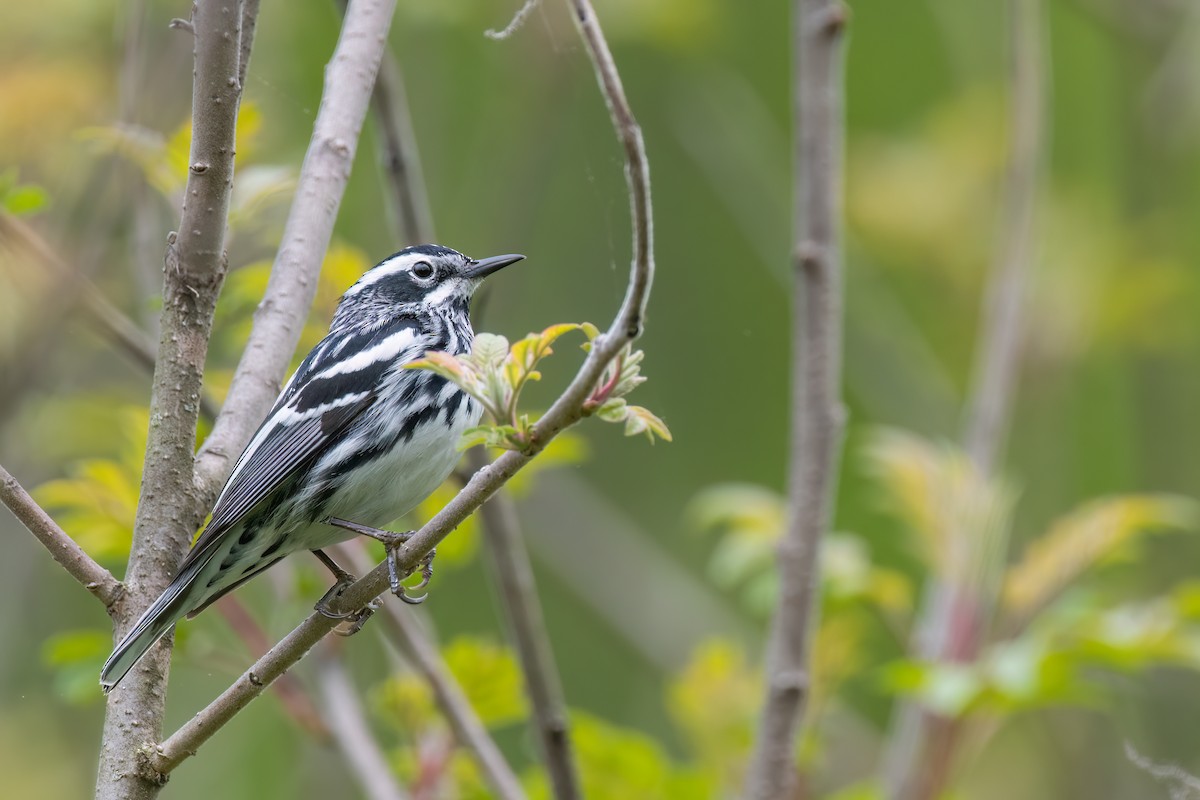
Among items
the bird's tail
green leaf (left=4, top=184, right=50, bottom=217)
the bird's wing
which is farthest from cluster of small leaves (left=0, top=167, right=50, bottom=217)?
the bird's tail

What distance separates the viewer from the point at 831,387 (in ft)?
11.6

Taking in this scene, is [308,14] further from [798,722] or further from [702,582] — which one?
[798,722]

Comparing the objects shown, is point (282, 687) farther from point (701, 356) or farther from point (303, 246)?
point (701, 356)

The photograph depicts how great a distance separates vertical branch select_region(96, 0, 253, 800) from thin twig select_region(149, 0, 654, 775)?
0.12 metres

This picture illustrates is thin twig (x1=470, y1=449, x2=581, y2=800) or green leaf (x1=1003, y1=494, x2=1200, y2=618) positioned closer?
thin twig (x1=470, y1=449, x2=581, y2=800)

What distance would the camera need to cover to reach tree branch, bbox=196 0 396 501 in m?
2.98

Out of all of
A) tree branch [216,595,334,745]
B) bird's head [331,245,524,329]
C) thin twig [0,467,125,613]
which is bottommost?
thin twig [0,467,125,613]

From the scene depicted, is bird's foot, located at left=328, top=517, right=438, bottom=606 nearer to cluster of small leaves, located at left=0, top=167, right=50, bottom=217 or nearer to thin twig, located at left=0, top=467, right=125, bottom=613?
thin twig, located at left=0, top=467, right=125, bottom=613

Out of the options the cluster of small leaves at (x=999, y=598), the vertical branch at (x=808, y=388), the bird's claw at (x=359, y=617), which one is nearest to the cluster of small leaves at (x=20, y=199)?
the bird's claw at (x=359, y=617)

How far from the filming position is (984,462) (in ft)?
13.9

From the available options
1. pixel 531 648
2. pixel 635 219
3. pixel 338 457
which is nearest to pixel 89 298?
pixel 338 457

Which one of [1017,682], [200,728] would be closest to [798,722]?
[1017,682]

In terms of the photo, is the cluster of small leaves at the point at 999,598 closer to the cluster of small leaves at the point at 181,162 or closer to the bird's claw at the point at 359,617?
the bird's claw at the point at 359,617

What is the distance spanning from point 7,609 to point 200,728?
9.50ft
